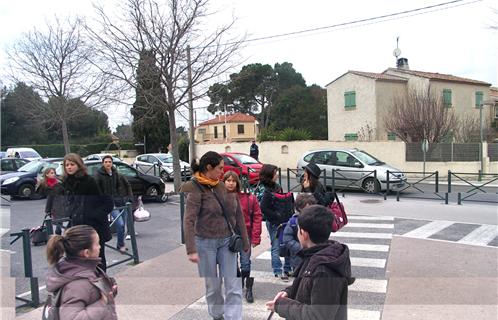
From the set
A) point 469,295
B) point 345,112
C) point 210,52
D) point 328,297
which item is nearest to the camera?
point 328,297

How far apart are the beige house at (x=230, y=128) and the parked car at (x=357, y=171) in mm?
35619

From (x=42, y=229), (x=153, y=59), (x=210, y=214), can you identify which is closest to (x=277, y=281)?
(x=210, y=214)

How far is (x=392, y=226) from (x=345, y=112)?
22524mm

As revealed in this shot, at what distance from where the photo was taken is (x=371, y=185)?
45.7 ft

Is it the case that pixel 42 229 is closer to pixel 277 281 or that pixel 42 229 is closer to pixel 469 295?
pixel 277 281

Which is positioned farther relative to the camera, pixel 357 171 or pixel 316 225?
pixel 357 171

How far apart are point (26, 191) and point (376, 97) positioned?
21.8 meters

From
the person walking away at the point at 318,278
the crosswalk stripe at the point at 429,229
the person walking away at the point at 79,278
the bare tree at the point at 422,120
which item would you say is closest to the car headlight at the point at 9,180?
the crosswalk stripe at the point at 429,229

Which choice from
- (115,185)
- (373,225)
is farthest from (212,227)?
(373,225)

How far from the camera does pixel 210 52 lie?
1470 cm

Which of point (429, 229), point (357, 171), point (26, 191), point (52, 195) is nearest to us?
point (52, 195)

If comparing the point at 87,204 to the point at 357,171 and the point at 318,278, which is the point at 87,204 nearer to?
the point at 318,278

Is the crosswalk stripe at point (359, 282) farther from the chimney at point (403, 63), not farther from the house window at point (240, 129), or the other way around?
the house window at point (240, 129)

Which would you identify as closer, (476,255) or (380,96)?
(476,255)
